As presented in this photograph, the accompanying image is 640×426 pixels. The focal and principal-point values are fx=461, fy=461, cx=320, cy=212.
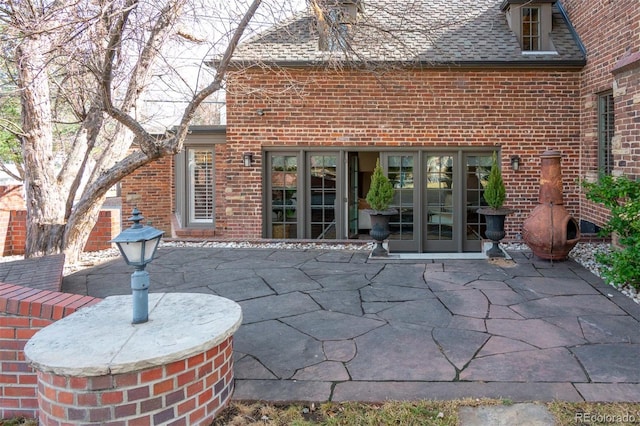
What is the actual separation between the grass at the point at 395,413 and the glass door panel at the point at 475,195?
6.95 meters

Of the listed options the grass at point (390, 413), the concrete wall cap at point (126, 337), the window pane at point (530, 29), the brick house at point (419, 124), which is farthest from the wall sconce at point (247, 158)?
the grass at point (390, 413)

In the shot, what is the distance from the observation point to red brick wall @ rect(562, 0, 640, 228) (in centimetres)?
579

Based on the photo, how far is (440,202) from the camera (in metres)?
9.48

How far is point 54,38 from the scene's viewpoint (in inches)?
207

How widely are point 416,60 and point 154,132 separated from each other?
19.9 feet

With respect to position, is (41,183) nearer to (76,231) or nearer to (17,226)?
(76,231)

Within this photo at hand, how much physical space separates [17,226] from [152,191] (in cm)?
328

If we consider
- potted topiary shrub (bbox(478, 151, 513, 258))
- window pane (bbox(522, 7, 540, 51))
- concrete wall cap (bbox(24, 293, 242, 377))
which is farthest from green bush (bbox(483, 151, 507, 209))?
concrete wall cap (bbox(24, 293, 242, 377))

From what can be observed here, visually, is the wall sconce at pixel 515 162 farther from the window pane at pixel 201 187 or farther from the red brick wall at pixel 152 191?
the red brick wall at pixel 152 191

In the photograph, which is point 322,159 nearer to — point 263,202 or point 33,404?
point 263,202

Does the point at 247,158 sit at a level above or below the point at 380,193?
above

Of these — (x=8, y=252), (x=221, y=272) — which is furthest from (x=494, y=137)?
(x=8, y=252)

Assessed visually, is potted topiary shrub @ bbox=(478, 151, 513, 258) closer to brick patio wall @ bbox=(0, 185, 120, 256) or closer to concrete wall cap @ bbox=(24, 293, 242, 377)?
concrete wall cap @ bbox=(24, 293, 242, 377)

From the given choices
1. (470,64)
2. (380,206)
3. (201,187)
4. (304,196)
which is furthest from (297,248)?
(470,64)
